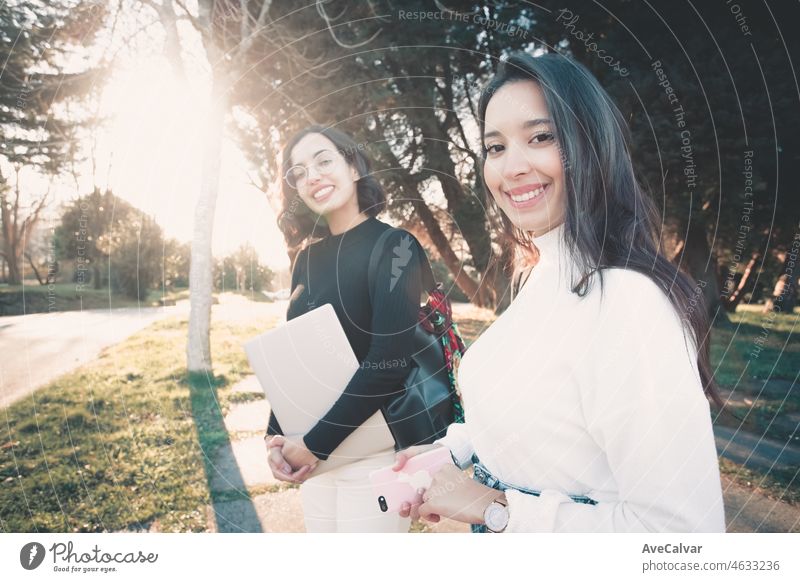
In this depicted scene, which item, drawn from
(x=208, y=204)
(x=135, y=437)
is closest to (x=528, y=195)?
(x=208, y=204)

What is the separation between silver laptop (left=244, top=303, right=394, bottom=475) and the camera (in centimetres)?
104

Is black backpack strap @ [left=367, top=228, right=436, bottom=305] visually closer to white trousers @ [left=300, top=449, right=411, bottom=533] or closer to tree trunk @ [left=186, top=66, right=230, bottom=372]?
white trousers @ [left=300, top=449, right=411, bottom=533]

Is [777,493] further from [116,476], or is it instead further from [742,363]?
[742,363]

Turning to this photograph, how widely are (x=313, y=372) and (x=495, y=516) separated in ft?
1.68

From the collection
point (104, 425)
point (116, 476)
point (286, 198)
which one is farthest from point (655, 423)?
point (104, 425)

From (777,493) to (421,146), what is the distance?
183cm

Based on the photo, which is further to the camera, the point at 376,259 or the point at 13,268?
Result: the point at 13,268

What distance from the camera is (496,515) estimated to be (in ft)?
2.48

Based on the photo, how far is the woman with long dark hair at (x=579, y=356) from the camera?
579mm

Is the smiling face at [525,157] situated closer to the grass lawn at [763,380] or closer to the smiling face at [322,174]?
the smiling face at [322,174]

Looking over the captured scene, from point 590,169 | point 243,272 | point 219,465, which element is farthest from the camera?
point 219,465

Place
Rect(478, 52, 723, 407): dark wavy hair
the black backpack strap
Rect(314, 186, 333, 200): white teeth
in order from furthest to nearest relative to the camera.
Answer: Rect(314, 186, 333, 200): white teeth < the black backpack strap < Rect(478, 52, 723, 407): dark wavy hair

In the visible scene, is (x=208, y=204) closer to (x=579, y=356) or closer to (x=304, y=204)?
(x=304, y=204)

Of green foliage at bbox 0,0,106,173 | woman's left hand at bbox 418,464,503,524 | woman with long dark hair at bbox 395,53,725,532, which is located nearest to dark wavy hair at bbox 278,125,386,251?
woman with long dark hair at bbox 395,53,725,532
